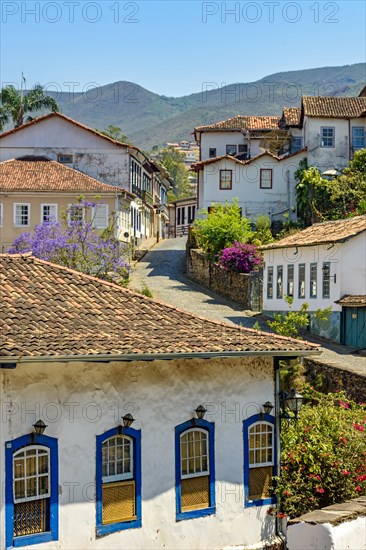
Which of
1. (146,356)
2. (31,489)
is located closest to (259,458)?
(146,356)

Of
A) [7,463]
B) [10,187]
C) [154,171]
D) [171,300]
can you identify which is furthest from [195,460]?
[154,171]

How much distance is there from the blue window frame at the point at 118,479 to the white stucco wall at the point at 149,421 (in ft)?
0.37

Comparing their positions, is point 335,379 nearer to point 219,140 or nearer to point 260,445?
point 260,445

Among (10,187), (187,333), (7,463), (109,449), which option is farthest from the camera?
(10,187)

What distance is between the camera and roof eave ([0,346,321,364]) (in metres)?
12.4

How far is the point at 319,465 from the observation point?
15.7m

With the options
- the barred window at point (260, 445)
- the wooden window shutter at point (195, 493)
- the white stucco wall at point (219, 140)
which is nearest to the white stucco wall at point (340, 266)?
the barred window at point (260, 445)

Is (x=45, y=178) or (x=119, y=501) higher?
(x=45, y=178)

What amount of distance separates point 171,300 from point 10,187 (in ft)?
42.1

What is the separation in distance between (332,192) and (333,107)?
6.51 metres

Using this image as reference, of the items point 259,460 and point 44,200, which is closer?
point 259,460

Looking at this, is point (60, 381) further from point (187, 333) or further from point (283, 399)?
point (283, 399)

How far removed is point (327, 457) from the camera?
15.7 metres

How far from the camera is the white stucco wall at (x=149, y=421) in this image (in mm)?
13109
